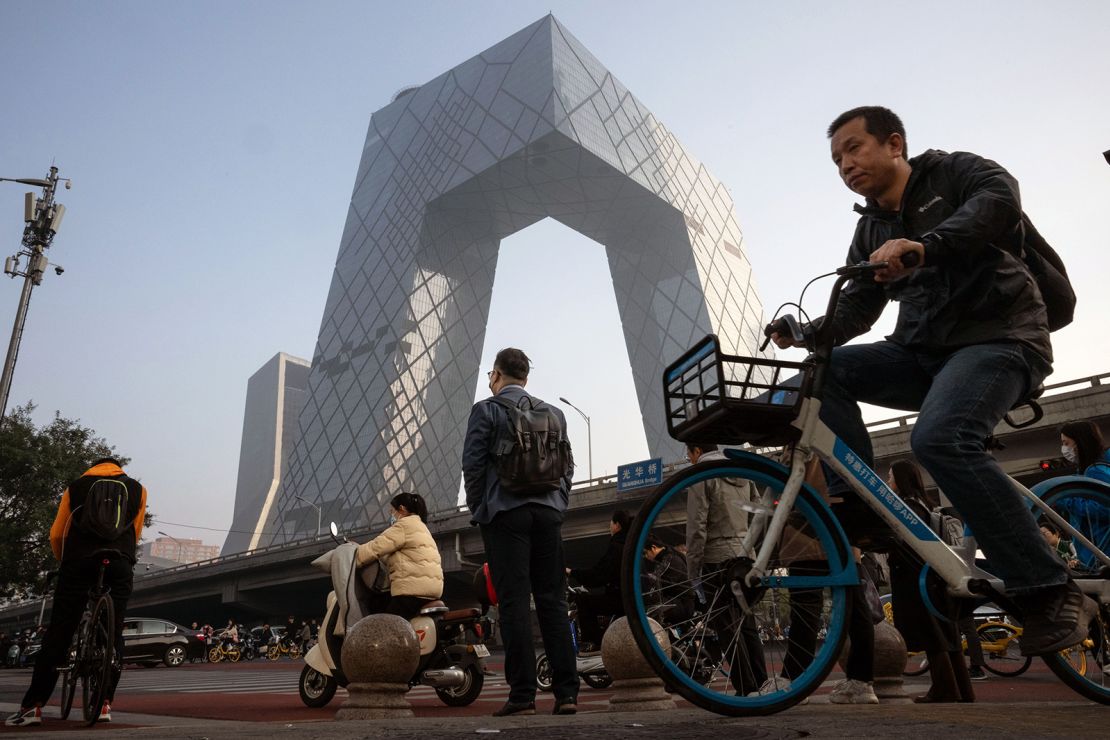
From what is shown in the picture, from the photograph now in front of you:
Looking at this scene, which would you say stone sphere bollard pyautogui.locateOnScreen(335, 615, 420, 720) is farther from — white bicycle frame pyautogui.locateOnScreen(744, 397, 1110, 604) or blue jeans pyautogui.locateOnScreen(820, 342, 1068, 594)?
blue jeans pyautogui.locateOnScreen(820, 342, 1068, 594)

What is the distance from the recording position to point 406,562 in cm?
538

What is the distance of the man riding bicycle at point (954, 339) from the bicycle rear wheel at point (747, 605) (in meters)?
→ 0.24

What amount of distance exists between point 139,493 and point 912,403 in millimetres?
4140

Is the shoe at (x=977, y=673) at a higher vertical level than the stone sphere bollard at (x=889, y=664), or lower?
lower

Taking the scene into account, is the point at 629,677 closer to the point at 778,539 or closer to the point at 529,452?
the point at 529,452

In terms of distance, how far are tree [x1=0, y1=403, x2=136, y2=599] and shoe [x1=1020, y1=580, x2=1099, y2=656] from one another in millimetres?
32308

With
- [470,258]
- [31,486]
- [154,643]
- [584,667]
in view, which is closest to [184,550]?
[470,258]

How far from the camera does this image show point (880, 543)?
2514mm

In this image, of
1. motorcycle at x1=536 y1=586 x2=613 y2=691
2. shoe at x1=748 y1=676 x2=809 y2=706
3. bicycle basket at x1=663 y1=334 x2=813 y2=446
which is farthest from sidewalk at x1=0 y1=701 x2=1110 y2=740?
motorcycle at x1=536 y1=586 x2=613 y2=691

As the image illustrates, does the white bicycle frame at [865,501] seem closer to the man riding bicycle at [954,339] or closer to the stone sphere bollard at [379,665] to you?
the man riding bicycle at [954,339]

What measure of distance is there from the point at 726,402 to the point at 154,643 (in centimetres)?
2364

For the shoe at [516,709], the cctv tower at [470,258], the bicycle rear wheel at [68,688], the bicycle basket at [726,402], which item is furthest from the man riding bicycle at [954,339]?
the cctv tower at [470,258]

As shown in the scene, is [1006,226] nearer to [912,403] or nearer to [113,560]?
[912,403]

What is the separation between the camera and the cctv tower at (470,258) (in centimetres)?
6238
